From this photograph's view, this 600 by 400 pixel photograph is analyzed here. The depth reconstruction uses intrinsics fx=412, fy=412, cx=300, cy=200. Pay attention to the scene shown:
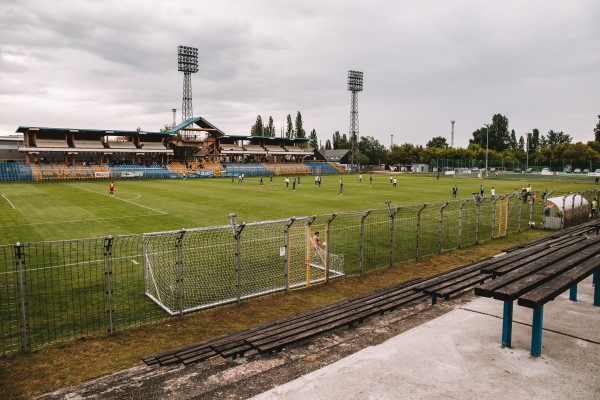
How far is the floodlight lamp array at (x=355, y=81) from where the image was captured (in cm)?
9962

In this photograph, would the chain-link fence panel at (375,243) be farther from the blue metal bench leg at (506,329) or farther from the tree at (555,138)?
the tree at (555,138)

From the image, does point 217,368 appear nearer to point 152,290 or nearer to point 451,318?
point 451,318

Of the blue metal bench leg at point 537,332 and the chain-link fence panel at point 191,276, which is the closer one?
the blue metal bench leg at point 537,332

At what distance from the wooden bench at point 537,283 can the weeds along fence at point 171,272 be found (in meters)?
6.01

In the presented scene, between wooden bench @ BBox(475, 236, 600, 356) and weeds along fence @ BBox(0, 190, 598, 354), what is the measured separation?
6005mm

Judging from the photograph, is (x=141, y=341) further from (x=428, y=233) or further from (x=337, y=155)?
(x=337, y=155)

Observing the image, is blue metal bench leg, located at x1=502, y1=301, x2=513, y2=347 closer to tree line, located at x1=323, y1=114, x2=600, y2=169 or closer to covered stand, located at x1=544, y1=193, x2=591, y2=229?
covered stand, located at x1=544, y1=193, x2=591, y2=229

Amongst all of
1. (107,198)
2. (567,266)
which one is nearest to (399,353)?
(567,266)

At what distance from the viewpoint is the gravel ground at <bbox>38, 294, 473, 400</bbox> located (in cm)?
562

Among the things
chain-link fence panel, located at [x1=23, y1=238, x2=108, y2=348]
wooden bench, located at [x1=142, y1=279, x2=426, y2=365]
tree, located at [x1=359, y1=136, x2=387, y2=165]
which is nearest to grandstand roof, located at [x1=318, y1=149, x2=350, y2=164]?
tree, located at [x1=359, y1=136, x2=387, y2=165]

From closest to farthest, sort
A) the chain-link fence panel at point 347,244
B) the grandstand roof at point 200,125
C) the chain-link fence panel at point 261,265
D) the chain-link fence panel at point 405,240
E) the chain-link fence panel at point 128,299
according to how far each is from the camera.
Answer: the chain-link fence panel at point 128,299
the chain-link fence panel at point 261,265
the chain-link fence panel at point 347,244
the chain-link fence panel at point 405,240
the grandstand roof at point 200,125

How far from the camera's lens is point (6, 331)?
31.0ft

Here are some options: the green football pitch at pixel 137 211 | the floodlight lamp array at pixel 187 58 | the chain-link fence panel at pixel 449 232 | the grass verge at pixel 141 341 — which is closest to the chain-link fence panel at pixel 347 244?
the grass verge at pixel 141 341

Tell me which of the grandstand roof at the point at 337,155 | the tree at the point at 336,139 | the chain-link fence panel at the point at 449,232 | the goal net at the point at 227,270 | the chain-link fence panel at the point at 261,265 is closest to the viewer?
the goal net at the point at 227,270
